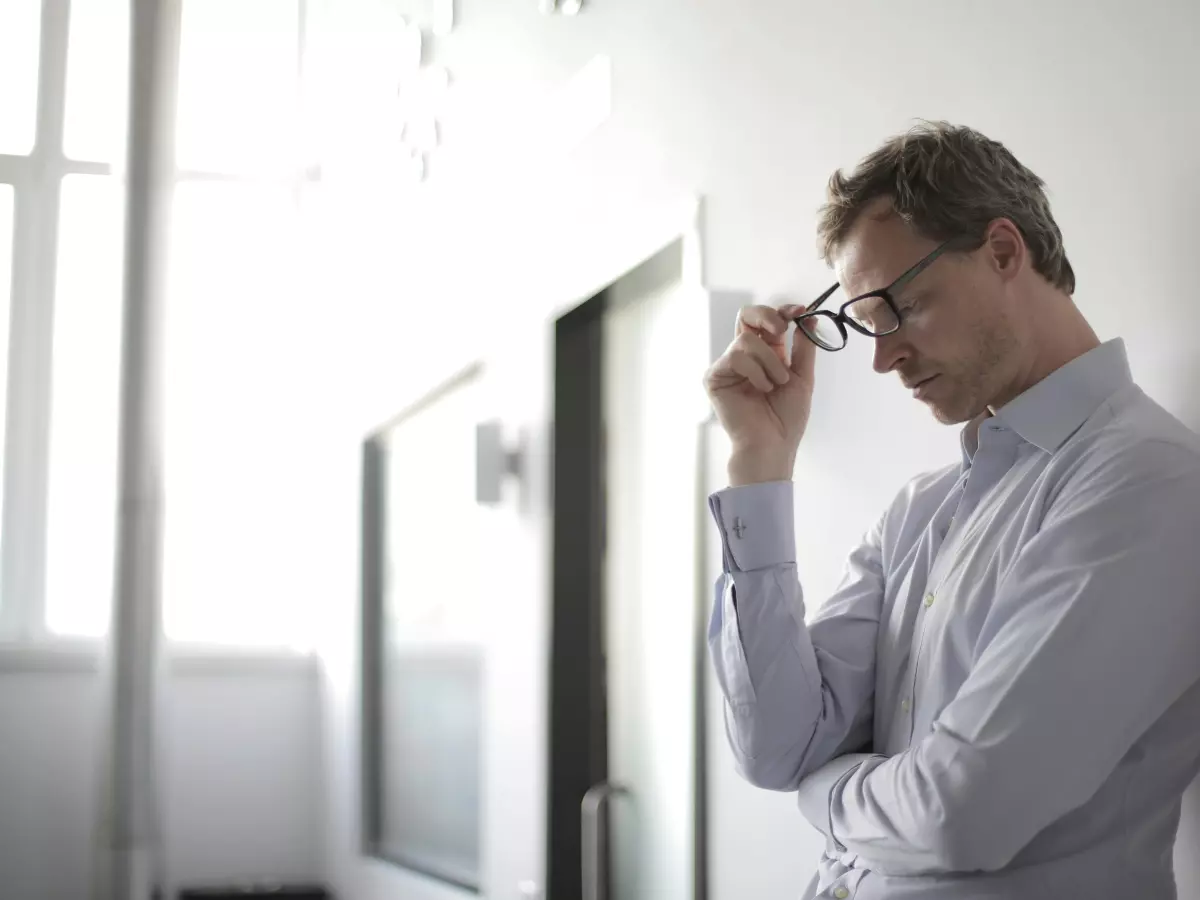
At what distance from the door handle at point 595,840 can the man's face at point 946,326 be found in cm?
147

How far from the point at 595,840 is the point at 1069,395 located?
1587mm

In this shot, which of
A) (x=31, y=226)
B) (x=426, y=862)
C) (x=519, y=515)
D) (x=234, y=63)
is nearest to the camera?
(x=519, y=515)

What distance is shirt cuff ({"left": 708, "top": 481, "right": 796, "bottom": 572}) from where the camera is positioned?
1.25 metres

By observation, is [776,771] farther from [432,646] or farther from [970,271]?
[432,646]

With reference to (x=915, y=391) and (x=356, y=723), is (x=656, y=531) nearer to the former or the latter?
(x=915, y=391)

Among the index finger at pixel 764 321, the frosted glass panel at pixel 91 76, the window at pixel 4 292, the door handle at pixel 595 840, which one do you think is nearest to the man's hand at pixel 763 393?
the index finger at pixel 764 321

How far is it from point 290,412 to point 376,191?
1242 millimetres

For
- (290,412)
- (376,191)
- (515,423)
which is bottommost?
(515,423)

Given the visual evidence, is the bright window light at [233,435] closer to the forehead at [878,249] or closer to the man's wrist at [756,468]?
the man's wrist at [756,468]

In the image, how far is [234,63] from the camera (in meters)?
Result: 5.21

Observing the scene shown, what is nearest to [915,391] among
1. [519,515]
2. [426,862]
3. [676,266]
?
[676,266]

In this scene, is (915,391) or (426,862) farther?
(426,862)

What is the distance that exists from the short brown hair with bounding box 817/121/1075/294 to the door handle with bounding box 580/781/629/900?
1.55 m

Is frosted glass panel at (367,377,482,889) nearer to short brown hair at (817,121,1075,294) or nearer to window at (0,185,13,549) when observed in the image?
window at (0,185,13,549)
